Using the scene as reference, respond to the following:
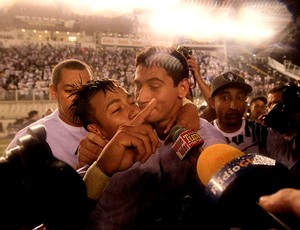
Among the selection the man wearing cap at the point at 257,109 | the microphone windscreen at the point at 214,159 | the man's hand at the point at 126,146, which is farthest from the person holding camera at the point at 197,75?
the man wearing cap at the point at 257,109

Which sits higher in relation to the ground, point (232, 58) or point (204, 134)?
point (204, 134)

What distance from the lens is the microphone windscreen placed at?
3.34ft

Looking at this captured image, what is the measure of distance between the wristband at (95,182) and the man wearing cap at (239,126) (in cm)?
184

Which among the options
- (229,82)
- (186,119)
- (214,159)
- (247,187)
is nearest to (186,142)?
(214,159)

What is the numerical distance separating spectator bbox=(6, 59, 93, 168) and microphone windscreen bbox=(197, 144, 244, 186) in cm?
174

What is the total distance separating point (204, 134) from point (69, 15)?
29.9 metres

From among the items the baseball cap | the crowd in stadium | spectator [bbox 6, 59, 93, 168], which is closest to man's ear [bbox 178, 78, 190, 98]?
spectator [bbox 6, 59, 93, 168]

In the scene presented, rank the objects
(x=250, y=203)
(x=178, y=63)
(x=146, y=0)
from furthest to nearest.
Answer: (x=146, y=0) → (x=178, y=63) → (x=250, y=203)

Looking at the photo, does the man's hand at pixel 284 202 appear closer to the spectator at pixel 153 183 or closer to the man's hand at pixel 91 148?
the spectator at pixel 153 183

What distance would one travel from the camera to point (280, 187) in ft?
2.76

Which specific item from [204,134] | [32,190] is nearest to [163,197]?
[204,134]

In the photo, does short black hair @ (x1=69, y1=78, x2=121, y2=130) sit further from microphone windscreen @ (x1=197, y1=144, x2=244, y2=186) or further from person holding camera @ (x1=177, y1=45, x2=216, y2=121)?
person holding camera @ (x1=177, y1=45, x2=216, y2=121)

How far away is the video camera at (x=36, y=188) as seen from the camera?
2.70 ft

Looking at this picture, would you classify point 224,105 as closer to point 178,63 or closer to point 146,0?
point 178,63
